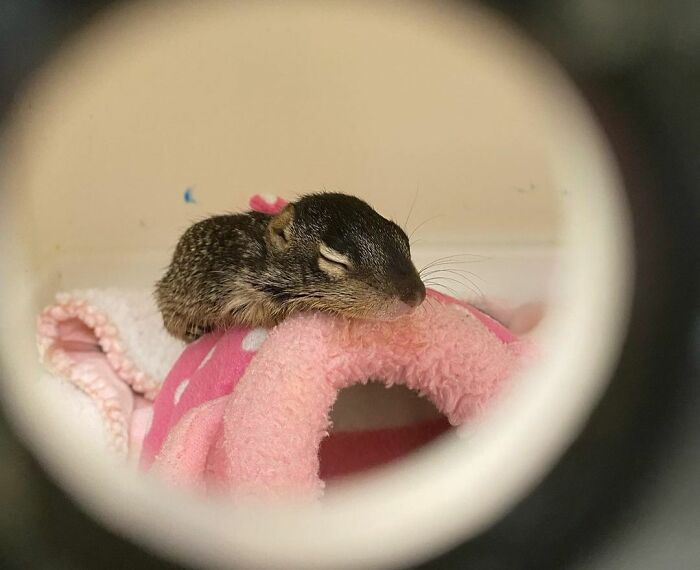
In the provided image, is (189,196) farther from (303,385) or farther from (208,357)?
(303,385)

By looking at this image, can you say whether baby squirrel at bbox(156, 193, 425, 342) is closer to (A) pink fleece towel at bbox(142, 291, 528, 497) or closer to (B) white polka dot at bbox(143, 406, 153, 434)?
(A) pink fleece towel at bbox(142, 291, 528, 497)

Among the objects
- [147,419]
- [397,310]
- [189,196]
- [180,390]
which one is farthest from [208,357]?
[189,196]

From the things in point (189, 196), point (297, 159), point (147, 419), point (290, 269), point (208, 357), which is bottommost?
point (147, 419)

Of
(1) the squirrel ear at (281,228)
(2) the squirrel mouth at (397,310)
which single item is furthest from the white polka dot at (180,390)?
(2) the squirrel mouth at (397,310)

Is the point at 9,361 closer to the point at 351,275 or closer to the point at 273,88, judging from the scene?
the point at 351,275

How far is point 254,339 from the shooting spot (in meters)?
1.15

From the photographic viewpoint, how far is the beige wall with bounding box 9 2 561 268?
1497 mm

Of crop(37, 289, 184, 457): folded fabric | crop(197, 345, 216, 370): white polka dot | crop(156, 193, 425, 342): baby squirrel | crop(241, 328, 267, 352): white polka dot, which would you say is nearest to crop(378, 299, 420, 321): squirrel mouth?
crop(156, 193, 425, 342): baby squirrel

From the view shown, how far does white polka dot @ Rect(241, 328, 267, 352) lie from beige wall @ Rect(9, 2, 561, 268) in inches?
23.8

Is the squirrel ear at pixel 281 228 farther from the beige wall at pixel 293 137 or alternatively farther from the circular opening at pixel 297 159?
the beige wall at pixel 293 137

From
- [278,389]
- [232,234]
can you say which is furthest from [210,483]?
[232,234]

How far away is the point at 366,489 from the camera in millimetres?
836

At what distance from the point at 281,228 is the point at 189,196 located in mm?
648

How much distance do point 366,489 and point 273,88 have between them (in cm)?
104
